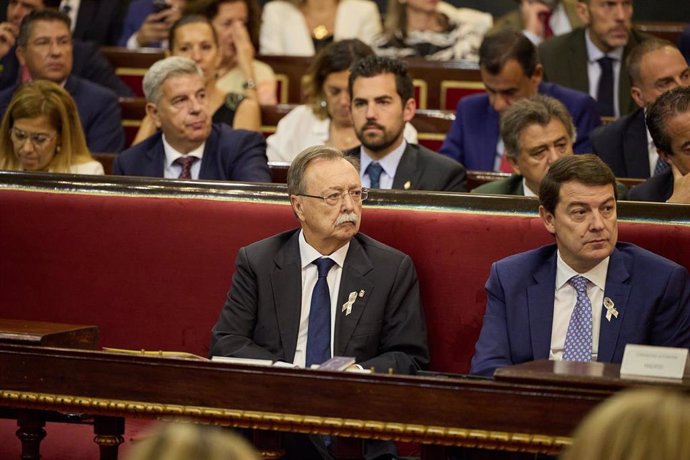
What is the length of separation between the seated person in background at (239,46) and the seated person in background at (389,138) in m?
1.61

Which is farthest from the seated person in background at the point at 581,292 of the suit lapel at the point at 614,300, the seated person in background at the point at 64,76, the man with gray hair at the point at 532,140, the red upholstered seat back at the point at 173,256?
the seated person in background at the point at 64,76

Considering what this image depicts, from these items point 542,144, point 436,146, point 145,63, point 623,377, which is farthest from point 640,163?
point 145,63

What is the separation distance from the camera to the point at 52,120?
4703 mm

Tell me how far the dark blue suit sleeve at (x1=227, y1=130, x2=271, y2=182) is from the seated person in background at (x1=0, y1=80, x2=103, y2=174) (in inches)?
21.2

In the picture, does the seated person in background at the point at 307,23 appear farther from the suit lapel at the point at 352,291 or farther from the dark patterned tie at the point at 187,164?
the suit lapel at the point at 352,291

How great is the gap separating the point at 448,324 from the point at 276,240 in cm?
56

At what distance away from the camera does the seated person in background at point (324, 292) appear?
346cm


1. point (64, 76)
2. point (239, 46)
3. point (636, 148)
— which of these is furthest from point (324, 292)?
point (239, 46)

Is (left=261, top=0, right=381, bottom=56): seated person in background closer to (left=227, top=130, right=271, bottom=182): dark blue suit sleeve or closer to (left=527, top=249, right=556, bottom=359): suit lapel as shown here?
(left=227, top=130, right=271, bottom=182): dark blue suit sleeve

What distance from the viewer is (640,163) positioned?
4.85 metres

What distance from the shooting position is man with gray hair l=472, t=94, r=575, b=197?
168 inches

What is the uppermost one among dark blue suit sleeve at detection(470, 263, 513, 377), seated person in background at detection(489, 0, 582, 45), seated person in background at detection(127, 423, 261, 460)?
seated person in background at detection(489, 0, 582, 45)

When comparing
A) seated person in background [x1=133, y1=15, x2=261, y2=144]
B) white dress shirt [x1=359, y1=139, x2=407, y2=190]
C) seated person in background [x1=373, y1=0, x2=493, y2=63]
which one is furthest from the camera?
seated person in background [x1=373, y1=0, x2=493, y2=63]

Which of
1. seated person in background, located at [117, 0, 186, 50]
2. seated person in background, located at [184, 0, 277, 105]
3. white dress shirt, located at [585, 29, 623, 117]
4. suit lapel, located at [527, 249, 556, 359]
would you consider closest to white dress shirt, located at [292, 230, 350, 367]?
suit lapel, located at [527, 249, 556, 359]
